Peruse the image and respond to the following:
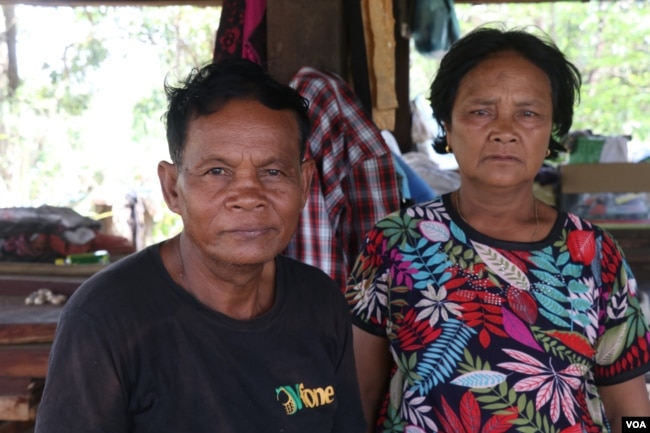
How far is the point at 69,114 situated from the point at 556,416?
8408 mm

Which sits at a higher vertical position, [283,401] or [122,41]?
[122,41]

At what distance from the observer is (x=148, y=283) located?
141cm

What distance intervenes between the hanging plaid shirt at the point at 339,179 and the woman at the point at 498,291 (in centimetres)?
68

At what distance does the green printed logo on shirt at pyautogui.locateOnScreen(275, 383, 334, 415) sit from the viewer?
1.45 metres

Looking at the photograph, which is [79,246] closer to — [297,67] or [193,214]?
[297,67]

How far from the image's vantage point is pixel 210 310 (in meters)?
1.44

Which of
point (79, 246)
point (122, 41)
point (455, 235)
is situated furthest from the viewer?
point (122, 41)

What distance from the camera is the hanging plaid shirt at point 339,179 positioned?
2.69m

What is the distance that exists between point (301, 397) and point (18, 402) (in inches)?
50.8

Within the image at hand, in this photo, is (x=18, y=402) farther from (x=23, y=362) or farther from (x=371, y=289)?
(x=371, y=289)

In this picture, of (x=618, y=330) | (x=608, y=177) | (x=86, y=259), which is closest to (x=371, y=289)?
(x=618, y=330)

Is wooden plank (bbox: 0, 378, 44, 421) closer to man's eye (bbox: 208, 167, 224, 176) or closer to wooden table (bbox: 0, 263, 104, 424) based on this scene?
wooden table (bbox: 0, 263, 104, 424)

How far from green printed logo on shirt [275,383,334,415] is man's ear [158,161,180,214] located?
404 mm

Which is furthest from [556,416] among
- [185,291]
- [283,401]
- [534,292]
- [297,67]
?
[297,67]
